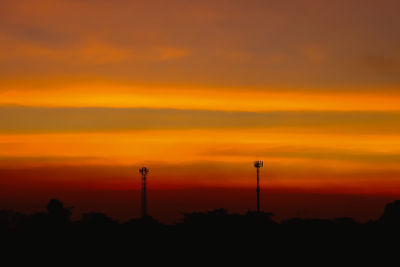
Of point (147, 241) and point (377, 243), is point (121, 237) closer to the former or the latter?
point (147, 241)

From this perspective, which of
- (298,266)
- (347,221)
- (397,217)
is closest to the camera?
(298,266)

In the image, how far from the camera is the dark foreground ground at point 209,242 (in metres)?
80.2

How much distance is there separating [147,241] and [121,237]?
3.40m

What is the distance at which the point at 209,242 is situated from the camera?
88312 mm

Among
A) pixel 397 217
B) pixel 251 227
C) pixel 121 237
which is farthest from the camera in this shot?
pixel 397 217

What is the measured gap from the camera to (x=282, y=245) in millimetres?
84750

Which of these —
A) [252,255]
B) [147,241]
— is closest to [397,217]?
[252,255]

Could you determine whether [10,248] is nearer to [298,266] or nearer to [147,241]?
[147,241]

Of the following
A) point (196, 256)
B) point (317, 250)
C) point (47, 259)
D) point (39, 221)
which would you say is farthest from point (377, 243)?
point (39, 221)

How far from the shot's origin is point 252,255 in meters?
82.6

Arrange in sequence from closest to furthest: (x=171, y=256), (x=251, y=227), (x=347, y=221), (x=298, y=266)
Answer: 1. (x=298, y=266)
2. (x=171, y=256)
3. (x=251, y=227)
4. (x=347, y=221)

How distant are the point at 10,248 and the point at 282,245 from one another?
3078 centimetres

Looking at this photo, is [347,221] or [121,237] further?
[347,221]

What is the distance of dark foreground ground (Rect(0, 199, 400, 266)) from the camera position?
8025 centimetres
